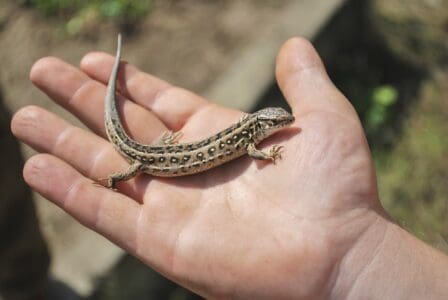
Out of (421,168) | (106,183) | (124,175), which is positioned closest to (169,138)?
(124,175)

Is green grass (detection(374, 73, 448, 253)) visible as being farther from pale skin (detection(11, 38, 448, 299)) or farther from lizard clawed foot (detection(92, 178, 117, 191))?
lizard clawed foot (detection(92, 178, 117, 191))

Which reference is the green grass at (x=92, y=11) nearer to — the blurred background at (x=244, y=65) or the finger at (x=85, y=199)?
the blurred background at (x=244, y=65)

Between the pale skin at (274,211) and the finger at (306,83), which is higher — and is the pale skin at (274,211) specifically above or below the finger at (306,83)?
below

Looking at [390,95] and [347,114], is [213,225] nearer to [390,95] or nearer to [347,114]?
[347,114]

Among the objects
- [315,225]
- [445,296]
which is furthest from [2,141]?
[445,296]

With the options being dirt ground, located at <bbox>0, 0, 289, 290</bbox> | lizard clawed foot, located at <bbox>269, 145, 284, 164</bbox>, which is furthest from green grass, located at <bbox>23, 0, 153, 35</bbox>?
lizard clawed foot, located at <bbox>269, 145, 284, 164</bbox>

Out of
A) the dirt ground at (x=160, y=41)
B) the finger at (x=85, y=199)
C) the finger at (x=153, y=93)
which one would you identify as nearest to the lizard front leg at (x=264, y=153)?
the finger at (x=153, y=93)
